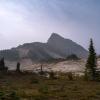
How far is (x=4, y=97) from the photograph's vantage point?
2555cm

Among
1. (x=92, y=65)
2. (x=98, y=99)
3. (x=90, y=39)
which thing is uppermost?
(x=90, y=39)

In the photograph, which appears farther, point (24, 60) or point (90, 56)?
point (24, 60)

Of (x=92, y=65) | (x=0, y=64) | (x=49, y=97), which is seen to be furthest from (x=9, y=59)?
(x=49, y=97)

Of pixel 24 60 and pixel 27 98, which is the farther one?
pixel 24 60

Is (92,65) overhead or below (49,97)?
overhead

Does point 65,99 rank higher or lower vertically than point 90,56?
lower

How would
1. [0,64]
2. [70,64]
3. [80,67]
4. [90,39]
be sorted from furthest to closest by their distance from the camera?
[70,64] < [80,67] < [0,64] < [90,39]

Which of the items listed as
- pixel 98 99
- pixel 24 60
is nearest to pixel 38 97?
pixel 98 99

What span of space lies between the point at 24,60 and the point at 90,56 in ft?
439

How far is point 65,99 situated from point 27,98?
3542mm

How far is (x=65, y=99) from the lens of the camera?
27156 mm

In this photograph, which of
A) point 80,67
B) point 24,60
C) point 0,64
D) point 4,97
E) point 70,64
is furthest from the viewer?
point 24,60

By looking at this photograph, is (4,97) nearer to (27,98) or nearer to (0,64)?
(27,98)

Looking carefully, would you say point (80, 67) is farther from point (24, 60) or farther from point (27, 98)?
point (24, 60)
